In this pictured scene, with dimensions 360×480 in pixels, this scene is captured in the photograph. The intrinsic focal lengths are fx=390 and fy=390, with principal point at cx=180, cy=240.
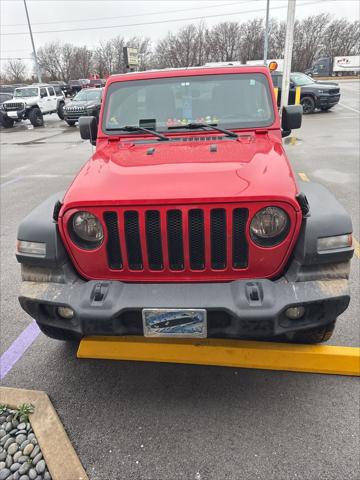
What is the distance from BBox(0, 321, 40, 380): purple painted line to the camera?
10.0ft

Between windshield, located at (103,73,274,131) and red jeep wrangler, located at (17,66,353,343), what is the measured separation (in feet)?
3.11

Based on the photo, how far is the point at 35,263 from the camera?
246 centimetres

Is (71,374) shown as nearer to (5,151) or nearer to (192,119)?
(192,119)

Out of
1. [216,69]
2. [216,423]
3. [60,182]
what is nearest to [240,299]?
[216,423]

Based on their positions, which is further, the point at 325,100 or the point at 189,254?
the point at 325,100

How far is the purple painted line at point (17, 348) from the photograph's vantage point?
3.06m

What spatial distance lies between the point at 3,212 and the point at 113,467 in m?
5.62

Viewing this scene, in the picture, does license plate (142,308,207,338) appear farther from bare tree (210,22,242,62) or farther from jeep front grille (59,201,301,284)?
bare tree (210,22,242,62)

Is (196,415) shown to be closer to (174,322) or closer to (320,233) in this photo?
(174,322)

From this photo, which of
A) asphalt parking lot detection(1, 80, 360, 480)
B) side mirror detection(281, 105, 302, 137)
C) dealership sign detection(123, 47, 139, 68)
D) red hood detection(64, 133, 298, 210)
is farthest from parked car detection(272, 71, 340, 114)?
asphalt parking lot detection(1, 80, 360, 480)

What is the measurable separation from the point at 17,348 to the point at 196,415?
5.41 ft

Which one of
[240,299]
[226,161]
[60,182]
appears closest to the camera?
[240,299]

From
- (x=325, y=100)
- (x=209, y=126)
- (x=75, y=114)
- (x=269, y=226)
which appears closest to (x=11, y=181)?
(x=209, y=126)

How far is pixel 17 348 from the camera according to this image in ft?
10.7
